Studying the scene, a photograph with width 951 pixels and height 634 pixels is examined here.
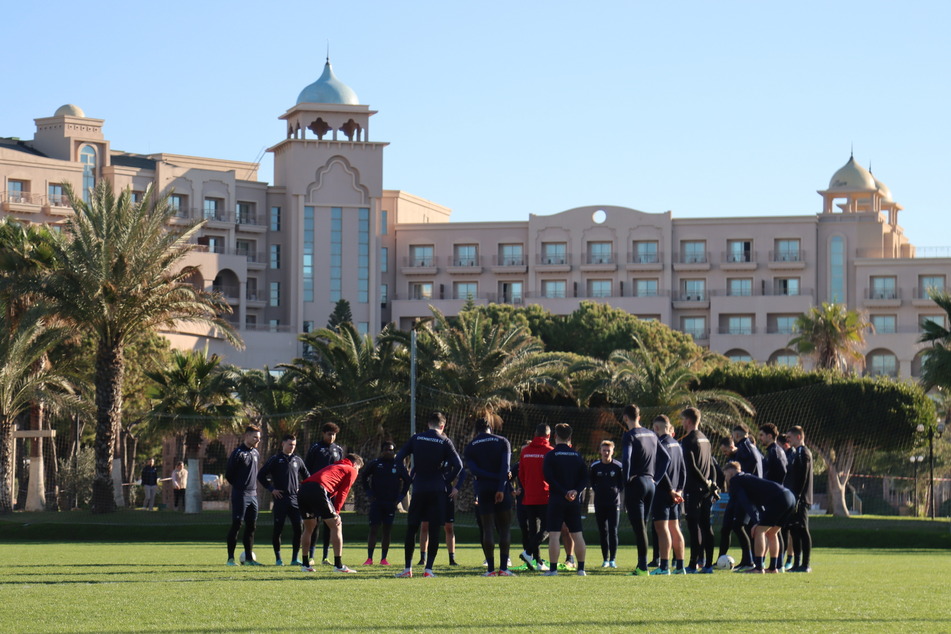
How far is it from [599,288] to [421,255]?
13481 millimetres

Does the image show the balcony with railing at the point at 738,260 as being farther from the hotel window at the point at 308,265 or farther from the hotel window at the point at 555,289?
the hotel window at the point at 308,265

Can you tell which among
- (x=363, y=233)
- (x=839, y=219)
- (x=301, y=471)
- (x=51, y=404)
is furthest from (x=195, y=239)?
(x=301, y=471)

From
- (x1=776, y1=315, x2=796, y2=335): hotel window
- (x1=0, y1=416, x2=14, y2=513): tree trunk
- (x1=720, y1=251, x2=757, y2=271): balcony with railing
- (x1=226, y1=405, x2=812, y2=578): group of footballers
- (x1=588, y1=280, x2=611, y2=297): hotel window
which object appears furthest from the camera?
(x1=588, y1=280, x2=611, y2=297): hotel window

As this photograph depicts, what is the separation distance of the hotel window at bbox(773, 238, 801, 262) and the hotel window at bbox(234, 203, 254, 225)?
124ft

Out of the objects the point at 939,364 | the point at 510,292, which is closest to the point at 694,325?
the point at 510,292

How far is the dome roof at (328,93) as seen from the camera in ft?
340

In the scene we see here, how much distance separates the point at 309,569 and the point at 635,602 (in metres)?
5.56

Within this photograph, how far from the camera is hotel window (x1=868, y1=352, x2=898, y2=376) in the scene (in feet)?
313

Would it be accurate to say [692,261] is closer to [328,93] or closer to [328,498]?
[328,93]

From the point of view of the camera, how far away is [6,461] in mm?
37938

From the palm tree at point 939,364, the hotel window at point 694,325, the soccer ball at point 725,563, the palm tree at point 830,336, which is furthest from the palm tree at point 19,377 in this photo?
the hotel window at point 694,325

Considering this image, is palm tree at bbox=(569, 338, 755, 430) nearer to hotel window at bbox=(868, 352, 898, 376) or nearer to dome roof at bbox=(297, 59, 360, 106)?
hotel window at bbox=(868, 352, 898, 376)

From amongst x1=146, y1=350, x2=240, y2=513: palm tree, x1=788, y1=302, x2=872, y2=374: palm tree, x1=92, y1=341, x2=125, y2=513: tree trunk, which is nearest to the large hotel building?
x1=788, y1=302, x2=872, y2=374: palm tree

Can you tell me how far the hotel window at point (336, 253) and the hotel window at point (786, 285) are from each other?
30952mm
